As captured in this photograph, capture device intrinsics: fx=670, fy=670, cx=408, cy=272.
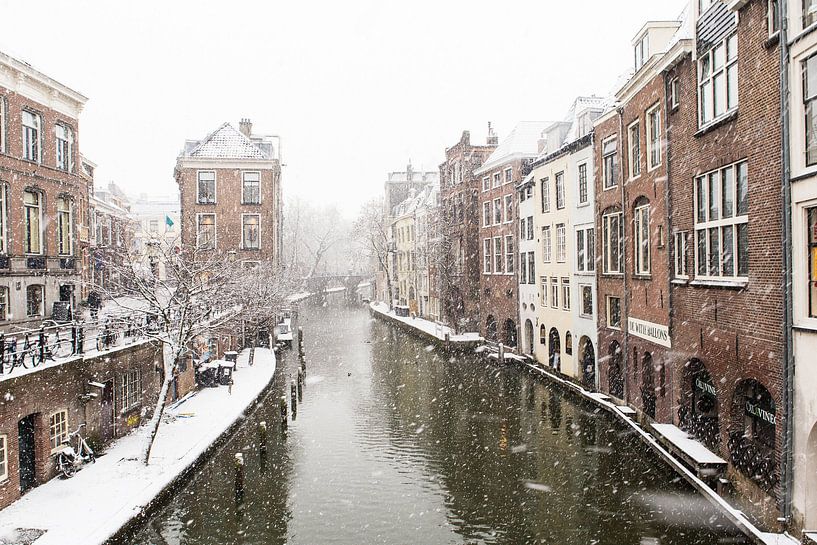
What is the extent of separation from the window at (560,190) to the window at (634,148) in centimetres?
818

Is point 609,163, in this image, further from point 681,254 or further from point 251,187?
point 251,187

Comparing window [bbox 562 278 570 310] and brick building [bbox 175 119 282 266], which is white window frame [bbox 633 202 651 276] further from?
brick building [bbox 175 119 282 266]

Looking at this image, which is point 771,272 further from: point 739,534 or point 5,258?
point 5,258

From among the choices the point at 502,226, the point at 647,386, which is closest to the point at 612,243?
the point at 647,386

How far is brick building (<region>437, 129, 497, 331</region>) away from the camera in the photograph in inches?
1811

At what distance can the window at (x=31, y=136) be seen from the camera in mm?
21672

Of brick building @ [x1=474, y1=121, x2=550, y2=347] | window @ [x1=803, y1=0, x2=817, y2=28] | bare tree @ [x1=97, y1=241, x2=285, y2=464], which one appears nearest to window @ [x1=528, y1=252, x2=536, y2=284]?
brick building @ [x1=474, y1=121, x2=550, y2=347]

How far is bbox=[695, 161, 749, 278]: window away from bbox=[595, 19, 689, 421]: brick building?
221cm

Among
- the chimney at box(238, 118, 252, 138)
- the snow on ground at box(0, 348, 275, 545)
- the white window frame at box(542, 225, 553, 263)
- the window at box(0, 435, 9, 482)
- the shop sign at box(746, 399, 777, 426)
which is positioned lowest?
the snow on ground at box(0, 348, 275, 545)

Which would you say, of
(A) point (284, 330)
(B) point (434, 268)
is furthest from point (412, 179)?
(A) point (284, 330)

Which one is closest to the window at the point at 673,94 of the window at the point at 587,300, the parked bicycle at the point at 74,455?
the window at the point at 587,300

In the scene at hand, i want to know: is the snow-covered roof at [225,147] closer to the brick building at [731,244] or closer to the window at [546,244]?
the window at [546,244]

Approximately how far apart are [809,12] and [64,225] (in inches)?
917

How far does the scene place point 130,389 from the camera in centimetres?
2030
